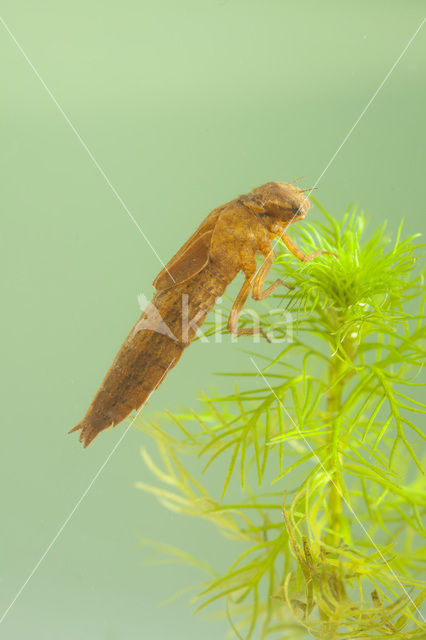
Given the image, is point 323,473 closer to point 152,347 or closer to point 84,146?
point 152,347

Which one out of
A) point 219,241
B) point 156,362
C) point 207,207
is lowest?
point 156,362

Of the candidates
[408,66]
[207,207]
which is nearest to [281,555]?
[207,207]

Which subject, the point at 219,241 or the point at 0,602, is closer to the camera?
the point at 219,241

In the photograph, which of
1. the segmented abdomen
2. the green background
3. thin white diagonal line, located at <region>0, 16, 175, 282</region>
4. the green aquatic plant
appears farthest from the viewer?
thin white diagonal line, located at <region>0, 16, 175, 282</region>

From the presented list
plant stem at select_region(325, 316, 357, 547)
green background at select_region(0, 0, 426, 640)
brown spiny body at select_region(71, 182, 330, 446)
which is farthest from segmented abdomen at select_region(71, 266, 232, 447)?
plant stem at select_region(325, 316, 357, 547)

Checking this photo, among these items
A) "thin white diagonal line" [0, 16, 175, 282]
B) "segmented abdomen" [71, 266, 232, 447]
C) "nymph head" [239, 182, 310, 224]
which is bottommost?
"segmented abdomen" [71, 266, 232, 447]

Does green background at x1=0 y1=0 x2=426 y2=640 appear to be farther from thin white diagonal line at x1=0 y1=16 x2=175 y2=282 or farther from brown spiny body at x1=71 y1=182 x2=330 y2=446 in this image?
brown spiny body at x1=71 y1=182 x2=330 y2=446

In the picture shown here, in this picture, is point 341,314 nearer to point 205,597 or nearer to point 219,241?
point 219,241
